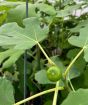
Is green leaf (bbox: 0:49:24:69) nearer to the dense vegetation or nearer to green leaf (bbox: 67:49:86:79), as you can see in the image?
the dense vegetation

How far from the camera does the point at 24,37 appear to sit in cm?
87

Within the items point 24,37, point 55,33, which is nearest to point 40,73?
point 24,37

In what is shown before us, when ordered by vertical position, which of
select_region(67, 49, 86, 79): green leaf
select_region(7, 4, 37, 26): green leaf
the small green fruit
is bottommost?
select_region(67, 49, 86, 79): green leaf

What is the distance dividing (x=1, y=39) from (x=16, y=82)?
19cm

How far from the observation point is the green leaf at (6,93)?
28.5 inches

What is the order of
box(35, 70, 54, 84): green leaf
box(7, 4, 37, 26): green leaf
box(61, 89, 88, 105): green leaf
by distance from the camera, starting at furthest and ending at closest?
box(7, 4, 37, 26): green leaf, box(35, 70, 54, 84): green leaf, box(61, 89, 88, 105): green leaf

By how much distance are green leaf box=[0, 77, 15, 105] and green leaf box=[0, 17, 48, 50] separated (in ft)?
0.31

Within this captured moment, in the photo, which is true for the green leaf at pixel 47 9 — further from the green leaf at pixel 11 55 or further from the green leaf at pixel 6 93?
the green leaf at pixel 6 93

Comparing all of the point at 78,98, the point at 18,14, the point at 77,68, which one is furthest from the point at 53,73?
the point at 18,14

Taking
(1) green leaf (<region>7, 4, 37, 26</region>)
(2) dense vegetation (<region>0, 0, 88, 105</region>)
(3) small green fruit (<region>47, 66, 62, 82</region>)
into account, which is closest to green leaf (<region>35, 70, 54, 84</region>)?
(2) dense vegetation (<region>0, 0, 88, 105</region>)

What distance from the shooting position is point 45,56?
2.52ft

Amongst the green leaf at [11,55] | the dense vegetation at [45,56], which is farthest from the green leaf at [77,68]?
the green leaf at [11,55]

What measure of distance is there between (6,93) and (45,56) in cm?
10

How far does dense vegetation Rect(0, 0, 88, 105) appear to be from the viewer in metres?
0.73
